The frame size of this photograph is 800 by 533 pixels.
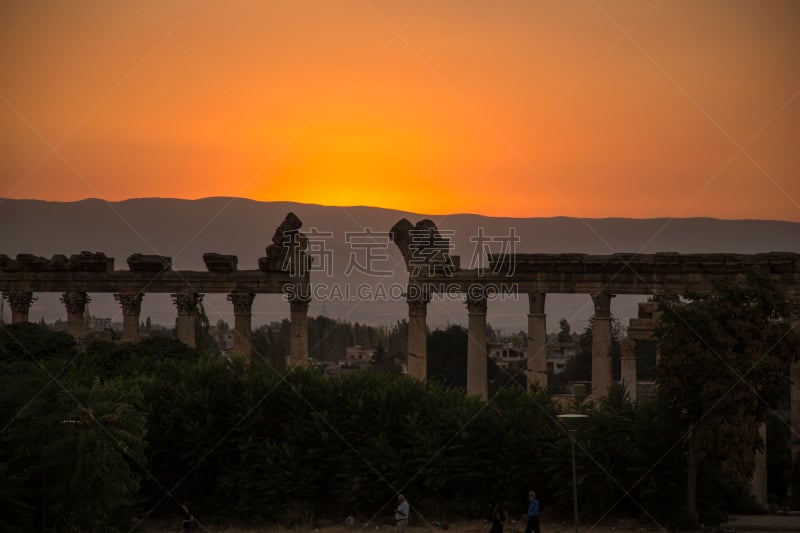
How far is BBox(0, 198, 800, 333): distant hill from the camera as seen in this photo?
363 ft

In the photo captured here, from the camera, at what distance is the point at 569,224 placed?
11988cm

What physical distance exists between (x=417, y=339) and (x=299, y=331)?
510 cm

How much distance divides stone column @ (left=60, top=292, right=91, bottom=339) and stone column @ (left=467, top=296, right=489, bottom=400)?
56.5ft

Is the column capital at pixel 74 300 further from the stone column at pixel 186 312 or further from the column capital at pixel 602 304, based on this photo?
the column capital at pixel 602 304

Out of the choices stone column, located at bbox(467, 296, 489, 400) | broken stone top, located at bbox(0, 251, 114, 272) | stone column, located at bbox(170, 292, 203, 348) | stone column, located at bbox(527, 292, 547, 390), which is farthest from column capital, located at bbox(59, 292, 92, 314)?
stone column, located at bbox(527, 292, 547, 390)

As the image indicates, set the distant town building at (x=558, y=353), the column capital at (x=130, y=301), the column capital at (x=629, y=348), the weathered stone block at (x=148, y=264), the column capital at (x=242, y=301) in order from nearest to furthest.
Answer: the column capital at (x=242, y=301)
the weathered stone block at (x=148, y=264)
the column capital at (x=130, y=301)
the column capital at (x=629, y=348)
the distant town building at (x=558, y=353)

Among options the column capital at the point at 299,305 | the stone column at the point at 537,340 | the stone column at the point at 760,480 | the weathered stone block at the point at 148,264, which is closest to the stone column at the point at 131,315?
the weathered stone block at the point at 148,264

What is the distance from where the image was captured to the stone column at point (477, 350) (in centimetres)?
4838

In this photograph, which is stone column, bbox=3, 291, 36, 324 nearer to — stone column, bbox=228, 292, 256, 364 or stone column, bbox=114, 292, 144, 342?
stone column, bbox=114, 292, 144, 342

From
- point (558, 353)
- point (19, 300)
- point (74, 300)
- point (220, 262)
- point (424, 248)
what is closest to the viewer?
point (424, 248)

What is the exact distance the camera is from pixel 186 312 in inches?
2169

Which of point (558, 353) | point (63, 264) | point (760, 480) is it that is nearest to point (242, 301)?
point (63, 264)

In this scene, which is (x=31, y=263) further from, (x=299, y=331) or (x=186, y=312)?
(x=299, y=331)

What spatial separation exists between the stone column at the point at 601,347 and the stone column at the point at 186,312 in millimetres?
16669
